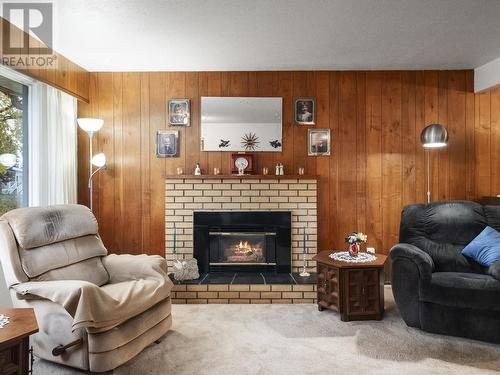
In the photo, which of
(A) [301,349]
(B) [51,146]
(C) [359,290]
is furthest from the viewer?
(B) [51,146]

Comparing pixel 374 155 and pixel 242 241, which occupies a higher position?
pixel 374 155

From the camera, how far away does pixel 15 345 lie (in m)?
1.56

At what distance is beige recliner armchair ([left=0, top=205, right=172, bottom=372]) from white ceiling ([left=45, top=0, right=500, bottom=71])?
5.35ft

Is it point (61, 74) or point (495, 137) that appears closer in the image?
point (61, 74)

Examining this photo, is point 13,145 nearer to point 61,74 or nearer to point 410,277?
point 61,74

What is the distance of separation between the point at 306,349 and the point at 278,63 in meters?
2.94

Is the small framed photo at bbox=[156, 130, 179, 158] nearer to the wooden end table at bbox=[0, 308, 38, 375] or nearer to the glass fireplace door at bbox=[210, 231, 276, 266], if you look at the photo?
the glass fireplace door at bbox=[210, 231, 276, 266]

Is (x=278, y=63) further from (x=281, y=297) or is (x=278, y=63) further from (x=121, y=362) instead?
(x=121, y=362)

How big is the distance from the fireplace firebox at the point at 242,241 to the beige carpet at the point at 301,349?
2.88 feet

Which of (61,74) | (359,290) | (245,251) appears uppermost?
(61,74)

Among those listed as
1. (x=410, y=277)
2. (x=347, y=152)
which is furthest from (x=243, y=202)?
(x=410, y=277)

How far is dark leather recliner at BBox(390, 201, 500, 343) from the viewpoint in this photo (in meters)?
2.54

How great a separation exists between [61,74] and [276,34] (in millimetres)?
2264

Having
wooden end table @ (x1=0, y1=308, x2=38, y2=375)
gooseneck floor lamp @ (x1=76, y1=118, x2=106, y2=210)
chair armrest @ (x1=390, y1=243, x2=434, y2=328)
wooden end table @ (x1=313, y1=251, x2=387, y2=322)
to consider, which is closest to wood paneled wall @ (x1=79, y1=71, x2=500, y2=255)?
gooseneck floor lamp @ (x1=76, y1=118, x2=106, y2=210)
